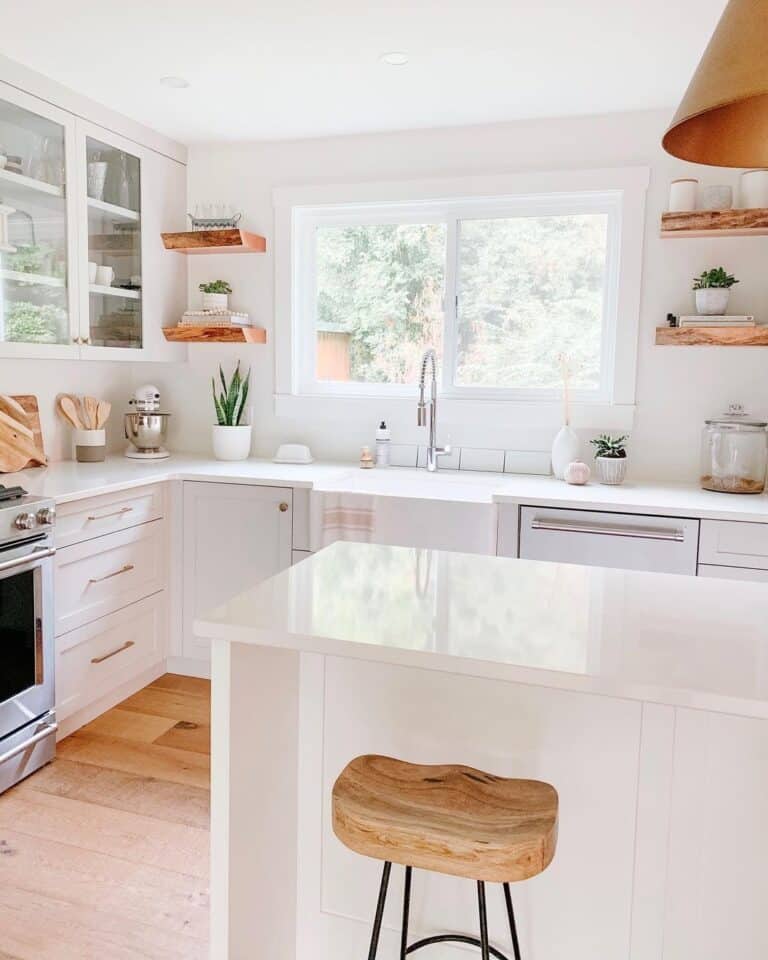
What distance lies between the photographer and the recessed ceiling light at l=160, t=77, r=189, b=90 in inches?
A: 116

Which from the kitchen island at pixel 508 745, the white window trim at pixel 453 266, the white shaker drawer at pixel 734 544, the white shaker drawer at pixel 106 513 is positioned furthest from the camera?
the white window trim at pixel 453 266

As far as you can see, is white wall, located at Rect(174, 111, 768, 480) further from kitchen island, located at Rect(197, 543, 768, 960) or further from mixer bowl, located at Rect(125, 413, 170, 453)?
kitchen island, located at Rect(197, 543, 768, 960)

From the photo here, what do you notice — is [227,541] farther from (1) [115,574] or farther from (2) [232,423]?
(2) [232,423]

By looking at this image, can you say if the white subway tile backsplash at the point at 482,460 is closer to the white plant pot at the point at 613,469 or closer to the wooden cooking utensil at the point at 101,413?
the white plant pot at the point at 613,469

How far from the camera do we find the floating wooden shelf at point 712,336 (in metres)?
2.96

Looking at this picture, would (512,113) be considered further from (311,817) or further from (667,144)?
(311,817)

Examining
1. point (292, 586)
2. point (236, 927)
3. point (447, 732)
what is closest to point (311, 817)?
point (236, 927)

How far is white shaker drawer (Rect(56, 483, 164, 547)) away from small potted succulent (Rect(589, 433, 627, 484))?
1.76 m

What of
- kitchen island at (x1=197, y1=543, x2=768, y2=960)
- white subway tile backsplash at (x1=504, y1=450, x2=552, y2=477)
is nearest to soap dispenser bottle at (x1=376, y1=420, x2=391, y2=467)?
white subway tile backsplash at (x1=504, y1=450, x2=552, y2=477)

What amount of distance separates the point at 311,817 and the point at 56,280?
2.33 metres

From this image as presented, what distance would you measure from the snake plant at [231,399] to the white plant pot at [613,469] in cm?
166

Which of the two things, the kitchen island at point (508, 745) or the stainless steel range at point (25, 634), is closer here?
the kitchen island at point (508, 745)

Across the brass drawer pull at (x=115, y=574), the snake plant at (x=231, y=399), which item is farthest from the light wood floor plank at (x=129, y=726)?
the snake plant at (x=231, y=399)

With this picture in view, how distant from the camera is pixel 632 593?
1.57 meters
